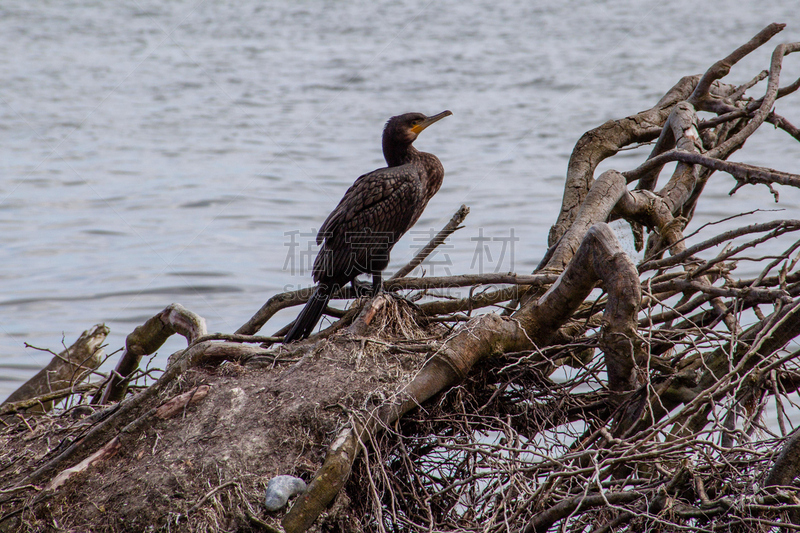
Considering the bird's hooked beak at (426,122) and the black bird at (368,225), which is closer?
the black bird at (368,225)

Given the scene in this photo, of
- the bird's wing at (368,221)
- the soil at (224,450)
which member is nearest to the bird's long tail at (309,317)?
the bird's wing at (368,221)

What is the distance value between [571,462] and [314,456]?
81 centimetres

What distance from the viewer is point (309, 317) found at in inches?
138

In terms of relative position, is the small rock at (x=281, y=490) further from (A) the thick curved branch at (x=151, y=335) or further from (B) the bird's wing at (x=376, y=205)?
(B) the bird's wing at (x=376, y=205)

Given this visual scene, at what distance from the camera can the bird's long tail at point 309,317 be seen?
135 inches

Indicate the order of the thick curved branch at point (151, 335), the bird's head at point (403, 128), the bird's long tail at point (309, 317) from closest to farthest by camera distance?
the thick curved branch at point (151, 335) < the bird's long tail at point (309, 317) < the bird's head at point (403, 128)

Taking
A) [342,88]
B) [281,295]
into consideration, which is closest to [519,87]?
[342,88]

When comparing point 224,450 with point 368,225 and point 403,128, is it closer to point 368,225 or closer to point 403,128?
point 368,225

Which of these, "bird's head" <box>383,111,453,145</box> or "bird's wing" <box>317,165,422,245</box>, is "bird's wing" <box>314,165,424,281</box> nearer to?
"bird's wing" <box>317,165,422,245</box>

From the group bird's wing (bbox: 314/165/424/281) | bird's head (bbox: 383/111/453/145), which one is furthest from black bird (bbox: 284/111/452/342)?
bird's head (bbox: 383/111/453/145)

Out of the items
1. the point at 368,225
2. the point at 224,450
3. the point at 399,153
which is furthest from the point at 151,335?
the point at 399,153

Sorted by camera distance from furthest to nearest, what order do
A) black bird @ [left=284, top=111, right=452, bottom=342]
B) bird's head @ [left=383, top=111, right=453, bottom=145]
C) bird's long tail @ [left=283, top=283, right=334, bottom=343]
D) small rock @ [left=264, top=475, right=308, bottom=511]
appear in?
bird's head @ [left=383, top=111, right=453, bottom=145] → black bird @ [left=284, top=111, right=452, bottom=342] → bird's long tail @ [left=283, top=283, right=334, bottom=343] → small rock @ [left=264, top=475, right=308, bottom=511]

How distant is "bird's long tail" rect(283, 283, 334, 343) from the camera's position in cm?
344

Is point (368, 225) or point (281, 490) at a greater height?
point (368, 225)
